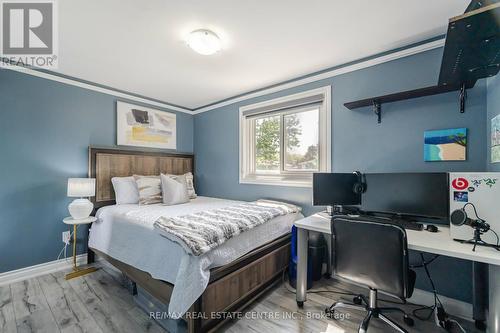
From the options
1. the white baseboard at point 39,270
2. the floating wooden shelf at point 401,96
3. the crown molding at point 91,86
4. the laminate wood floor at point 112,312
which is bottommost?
the laminate wood floor at point 112,312

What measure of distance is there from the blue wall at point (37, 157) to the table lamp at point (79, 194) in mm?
393

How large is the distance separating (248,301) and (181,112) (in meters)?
3.35

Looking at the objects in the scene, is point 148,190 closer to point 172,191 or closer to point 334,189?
point 172,191

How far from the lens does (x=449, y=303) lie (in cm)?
180

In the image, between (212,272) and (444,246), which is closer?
(444,246)

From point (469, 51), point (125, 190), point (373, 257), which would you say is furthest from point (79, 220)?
point (469, 51)

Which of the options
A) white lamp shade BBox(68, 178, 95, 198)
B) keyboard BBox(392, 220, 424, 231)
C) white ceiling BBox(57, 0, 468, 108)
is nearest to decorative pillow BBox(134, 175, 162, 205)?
white lamp shade BBox(68, 178, 95, 198)

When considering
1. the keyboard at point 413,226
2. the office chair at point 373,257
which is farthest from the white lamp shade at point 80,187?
the keyboard at point 413,226

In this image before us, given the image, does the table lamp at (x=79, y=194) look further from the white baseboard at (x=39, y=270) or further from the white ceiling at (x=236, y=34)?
the white ceiling at (x=236, y=34)

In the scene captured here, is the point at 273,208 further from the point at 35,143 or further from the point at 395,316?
the point at 35,143

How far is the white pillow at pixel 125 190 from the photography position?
2.87 meters

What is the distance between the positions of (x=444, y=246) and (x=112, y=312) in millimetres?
2574

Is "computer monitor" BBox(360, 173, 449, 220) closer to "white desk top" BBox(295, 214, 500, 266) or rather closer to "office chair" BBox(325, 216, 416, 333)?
"white desk top" BBox(295, 214, 500, 266)

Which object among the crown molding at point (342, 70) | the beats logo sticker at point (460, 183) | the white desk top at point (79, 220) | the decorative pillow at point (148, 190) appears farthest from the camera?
the decorative pillow at point (148, 190)
